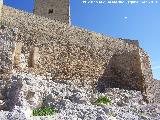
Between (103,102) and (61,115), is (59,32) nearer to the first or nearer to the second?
(103,102)

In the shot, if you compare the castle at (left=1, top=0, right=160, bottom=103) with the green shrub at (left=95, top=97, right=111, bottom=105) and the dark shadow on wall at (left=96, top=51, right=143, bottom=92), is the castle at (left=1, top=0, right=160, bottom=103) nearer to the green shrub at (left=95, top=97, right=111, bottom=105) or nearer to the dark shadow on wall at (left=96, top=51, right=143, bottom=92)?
the dark shadow on wall at (left=96, top=51, right=143, bottom=92)

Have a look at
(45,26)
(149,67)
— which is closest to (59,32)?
(45,26)

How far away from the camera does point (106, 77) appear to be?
993 inches

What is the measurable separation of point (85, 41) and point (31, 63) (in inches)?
243

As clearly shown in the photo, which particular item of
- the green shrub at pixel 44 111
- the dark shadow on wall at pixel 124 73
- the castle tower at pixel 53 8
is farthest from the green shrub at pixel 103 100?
the castle tower at pixel 53 8

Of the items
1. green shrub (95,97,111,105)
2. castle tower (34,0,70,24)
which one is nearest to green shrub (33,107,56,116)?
green shrub (95,97,111,105)

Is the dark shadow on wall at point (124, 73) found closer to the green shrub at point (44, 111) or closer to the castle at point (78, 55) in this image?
the castle at point (78, 55)

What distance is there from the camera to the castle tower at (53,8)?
38000 mm

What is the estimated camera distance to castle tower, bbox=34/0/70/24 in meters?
38.0

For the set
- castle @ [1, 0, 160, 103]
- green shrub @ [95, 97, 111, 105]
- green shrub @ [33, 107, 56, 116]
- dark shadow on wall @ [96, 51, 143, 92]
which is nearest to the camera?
green shrub @ [33, 107, 56, 116]

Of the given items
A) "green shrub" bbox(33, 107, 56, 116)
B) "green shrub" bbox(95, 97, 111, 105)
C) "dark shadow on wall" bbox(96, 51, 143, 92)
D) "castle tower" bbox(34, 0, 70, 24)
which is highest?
"castle tower" bbox(34, 0, 70, 24)

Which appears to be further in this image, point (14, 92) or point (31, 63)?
point (31, 63)

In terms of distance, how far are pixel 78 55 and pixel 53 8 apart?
48.8 feet

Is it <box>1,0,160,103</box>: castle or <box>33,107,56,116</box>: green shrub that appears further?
<box>1,0,160,103</box>: castle
